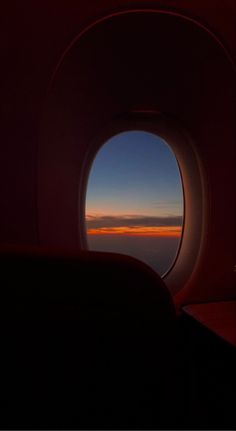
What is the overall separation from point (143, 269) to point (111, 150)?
1605mm

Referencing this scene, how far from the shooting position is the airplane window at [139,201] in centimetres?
193

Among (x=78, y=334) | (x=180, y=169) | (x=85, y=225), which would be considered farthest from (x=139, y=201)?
(x=78, y=334)

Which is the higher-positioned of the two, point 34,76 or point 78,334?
point 34,76

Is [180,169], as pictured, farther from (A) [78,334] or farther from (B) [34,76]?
(A) [78,334]

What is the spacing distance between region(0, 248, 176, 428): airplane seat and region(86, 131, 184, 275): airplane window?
1480 mm

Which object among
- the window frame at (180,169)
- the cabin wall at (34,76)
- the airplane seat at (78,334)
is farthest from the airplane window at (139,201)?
the airplane seat at (78,334)

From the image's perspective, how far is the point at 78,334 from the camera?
0.39 meters

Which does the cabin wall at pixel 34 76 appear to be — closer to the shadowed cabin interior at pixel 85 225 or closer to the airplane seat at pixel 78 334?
the shadowed cabin interior at pixel 85 225

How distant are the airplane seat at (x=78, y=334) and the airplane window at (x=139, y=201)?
148cm

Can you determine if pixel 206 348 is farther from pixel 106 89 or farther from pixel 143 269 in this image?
pixel 106 89

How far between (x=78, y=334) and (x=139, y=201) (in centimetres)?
172

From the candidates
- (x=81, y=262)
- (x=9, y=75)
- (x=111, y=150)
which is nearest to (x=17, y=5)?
(x=9, y=75)

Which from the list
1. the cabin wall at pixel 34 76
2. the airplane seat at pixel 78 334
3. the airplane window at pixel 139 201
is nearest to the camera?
the airplane seat at pixel 78 334

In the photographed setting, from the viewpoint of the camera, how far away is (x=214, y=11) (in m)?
1.60
